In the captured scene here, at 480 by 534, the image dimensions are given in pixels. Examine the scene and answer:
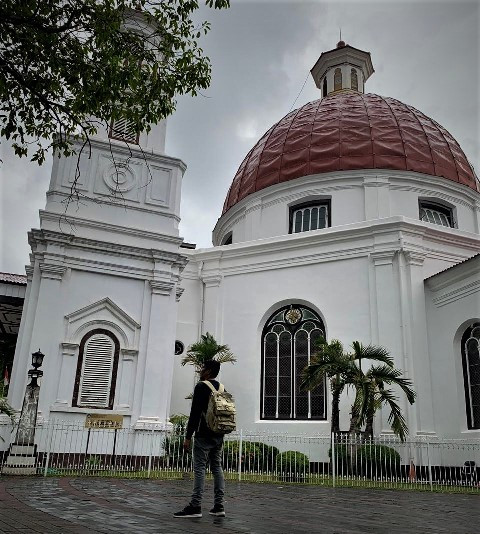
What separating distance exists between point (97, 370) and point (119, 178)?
597 centimetres

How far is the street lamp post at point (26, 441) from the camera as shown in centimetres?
1161

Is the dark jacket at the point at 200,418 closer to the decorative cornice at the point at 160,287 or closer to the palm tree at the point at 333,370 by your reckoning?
the palm tree at the point at 333,370

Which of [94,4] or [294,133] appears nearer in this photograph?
[94,4]

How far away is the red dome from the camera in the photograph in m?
22.1

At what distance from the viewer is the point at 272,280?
19562 mm

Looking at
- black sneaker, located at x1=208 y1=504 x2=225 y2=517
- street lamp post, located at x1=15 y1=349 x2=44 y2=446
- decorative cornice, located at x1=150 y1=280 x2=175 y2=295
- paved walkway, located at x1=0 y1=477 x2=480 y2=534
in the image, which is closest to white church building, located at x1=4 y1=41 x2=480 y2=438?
decorative cornice, located at x1=150 y1=280 x2=175 y2=295

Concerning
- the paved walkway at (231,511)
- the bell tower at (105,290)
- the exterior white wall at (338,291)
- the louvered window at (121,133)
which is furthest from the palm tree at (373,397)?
the louvered window at (121,133)

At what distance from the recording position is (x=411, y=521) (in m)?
6.13

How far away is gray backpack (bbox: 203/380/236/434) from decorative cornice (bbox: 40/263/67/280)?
10307mm

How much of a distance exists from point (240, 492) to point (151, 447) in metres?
4.80

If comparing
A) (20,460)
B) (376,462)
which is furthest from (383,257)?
(20,460)

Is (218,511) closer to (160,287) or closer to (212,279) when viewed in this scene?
(160,287)

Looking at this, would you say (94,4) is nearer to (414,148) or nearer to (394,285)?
(394,285)

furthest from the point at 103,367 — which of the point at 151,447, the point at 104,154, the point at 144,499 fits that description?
the point at 144,499
